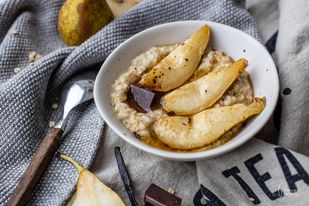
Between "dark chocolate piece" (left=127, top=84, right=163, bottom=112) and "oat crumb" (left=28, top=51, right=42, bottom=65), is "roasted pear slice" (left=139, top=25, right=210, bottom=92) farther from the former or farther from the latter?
"oat crumb" (left=28, top=51, right=42, bottom=65)

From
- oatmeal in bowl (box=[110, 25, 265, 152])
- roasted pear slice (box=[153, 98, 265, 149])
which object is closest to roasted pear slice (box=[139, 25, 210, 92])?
oatmeal in bowl (box=[110, 25, 265, 152])

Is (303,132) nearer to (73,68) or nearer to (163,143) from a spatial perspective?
(163,143)

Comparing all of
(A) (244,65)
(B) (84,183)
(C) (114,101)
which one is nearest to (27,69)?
(C) (114,101)

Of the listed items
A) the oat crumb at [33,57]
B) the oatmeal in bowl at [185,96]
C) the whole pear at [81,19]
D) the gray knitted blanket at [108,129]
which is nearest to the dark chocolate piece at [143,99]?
the oatmeal in bowl at [185,96]

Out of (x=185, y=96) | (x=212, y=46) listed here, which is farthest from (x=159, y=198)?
(x=212, y=46)

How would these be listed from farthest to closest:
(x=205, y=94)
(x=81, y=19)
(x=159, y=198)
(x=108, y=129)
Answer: (x=81, y=19), (x=108, y=129), (x=205, y=94), (x=159, y=198)

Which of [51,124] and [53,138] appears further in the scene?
[51,124]

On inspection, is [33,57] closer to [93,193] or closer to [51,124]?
[51,124]
